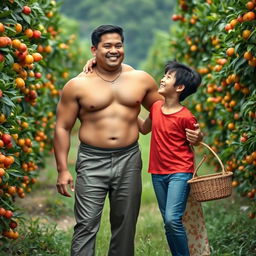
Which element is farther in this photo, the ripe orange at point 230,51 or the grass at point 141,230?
the grass at point 141,230

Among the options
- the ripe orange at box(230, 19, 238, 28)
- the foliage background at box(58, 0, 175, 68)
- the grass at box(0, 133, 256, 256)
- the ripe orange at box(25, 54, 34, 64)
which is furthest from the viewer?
the foliage background at box(58, 0, 175, 68)

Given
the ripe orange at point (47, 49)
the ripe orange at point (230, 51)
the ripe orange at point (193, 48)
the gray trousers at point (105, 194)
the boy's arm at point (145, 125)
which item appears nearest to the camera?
the gray trousers at point (105, 194)

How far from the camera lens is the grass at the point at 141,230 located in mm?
6082

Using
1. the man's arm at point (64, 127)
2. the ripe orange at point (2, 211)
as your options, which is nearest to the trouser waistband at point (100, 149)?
the man's arm at point (64, 127)

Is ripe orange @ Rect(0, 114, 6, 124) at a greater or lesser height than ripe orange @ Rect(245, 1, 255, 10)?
lesser

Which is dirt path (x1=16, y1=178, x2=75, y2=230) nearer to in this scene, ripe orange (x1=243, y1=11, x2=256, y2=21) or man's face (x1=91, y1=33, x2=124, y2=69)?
man's face (x1=91, y1=33, x2=124, y2=69)

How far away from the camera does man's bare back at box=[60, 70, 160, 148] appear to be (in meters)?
4.87

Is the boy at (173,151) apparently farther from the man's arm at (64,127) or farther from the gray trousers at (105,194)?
the man's arm at (64,127)

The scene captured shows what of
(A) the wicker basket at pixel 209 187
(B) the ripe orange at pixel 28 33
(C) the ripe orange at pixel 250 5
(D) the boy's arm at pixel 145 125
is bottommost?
(A) the wicker basket at pixel 209 187

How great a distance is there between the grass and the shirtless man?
1134 millimetres

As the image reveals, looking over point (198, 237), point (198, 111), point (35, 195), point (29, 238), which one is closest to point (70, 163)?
point (35, 195)

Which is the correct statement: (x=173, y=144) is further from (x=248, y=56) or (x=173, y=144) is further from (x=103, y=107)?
(x=248, y=56)

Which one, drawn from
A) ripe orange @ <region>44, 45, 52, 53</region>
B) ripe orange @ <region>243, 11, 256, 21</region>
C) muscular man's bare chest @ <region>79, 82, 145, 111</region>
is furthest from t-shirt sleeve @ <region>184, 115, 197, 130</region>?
ripe orange @ <region>44, 45, 52, 53</region>

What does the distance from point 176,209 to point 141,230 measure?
A: 7.07 ft
